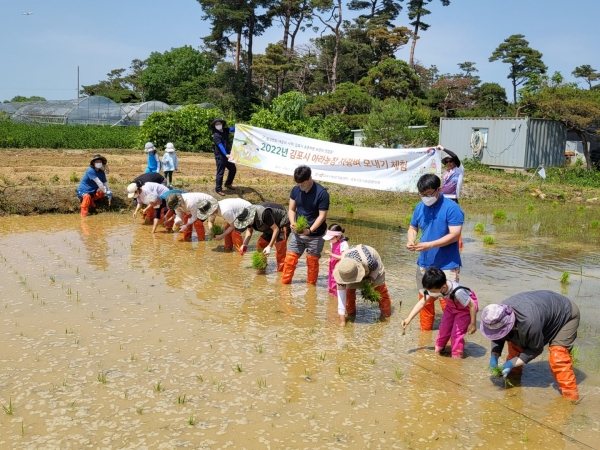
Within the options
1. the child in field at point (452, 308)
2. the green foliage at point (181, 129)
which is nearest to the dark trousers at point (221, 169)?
the child in field at point (452, 308)

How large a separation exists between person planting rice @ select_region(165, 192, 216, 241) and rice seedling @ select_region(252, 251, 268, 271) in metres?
1.65

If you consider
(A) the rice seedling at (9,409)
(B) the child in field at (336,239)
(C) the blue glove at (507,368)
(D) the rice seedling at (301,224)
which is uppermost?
(D) the rice seedling at (301,224)

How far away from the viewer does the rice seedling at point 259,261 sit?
328 inches

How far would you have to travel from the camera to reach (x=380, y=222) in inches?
539

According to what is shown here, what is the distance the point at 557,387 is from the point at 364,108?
105 ft

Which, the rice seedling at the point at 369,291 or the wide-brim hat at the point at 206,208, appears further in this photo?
the wide-brim hat at the point at 206,208

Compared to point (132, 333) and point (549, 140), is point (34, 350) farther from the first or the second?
point (549, 140)

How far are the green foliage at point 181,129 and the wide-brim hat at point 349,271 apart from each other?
18.9 m

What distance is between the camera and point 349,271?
19.9 ft

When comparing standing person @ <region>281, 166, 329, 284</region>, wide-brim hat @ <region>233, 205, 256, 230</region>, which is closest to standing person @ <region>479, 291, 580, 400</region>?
standing person @ <region>281, 166, 329, 284</region>

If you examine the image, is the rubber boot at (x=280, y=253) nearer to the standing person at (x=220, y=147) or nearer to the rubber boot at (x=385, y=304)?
the rubber boot at (x=385, y=304)

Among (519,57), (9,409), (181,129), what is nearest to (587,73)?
(519,57)

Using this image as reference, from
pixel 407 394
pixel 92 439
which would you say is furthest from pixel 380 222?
pixel 92 439

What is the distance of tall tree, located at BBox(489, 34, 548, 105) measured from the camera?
4591cm
